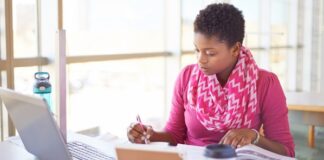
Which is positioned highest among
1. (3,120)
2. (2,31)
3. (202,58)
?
(2,31)

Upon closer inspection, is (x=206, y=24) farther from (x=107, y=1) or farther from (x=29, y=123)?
(x=107, y=1)

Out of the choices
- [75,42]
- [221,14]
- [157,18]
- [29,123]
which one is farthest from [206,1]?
[29,123]

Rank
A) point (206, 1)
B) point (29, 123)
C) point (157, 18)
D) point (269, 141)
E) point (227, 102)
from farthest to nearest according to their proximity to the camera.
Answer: point (206, 1) → point (157, 18) → point (227, 102) → point (269, 141) → point (29, 123)

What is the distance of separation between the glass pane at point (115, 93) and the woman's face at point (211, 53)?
1.25 m

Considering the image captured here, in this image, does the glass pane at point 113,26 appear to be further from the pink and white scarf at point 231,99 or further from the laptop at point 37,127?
the laptop at point 37,127

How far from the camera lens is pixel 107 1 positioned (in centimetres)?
324

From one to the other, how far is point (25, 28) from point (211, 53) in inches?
55.7

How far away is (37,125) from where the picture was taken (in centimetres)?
114

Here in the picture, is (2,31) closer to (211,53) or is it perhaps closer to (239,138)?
(211,53)

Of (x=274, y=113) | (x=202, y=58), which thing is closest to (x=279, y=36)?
(x=274, y=113)

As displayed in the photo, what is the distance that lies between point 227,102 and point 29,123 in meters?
0.76

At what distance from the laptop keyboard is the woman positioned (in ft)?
0.45

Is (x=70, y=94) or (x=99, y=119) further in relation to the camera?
(x=99, y=119)

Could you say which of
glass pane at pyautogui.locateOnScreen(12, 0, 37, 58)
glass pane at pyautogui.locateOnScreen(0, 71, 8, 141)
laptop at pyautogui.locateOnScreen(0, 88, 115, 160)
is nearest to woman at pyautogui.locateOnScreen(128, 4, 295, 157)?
laptop at pyautogui.locateOnScreen(0, 88, 115, 160)
